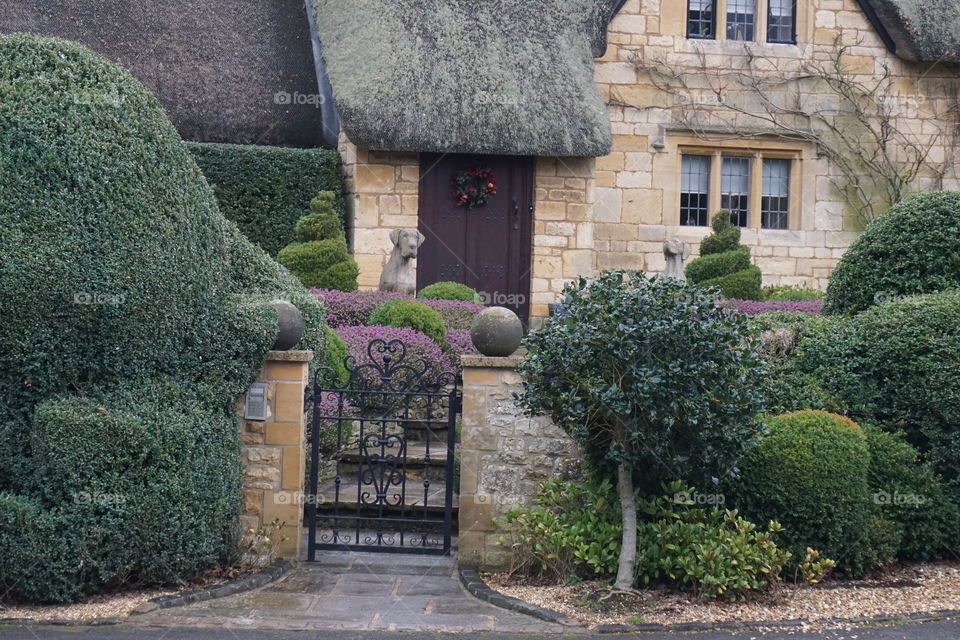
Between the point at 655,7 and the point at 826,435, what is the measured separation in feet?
35.5

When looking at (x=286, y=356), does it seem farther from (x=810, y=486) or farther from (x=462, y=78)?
(x=462, y=78)

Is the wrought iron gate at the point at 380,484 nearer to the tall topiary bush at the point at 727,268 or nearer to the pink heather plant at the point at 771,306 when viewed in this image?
the pink heather plant at the point at 771,306

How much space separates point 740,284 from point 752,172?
10.6 ft

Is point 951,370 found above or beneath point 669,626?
above

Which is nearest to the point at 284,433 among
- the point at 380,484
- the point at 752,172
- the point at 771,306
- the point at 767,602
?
the point at 380,484

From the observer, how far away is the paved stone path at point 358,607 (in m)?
5.30

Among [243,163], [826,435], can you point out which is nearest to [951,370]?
[826,435]

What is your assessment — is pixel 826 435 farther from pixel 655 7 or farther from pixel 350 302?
pixel 655 7

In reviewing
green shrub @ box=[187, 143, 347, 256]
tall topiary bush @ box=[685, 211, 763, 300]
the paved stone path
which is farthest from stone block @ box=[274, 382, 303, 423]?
tall topiary bush @ box=[685, 211, 763, 300]

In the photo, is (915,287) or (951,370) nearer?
(951,370)

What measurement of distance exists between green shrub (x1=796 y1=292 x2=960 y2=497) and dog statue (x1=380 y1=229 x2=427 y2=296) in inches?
246

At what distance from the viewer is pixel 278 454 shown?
6336 mm

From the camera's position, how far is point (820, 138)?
1581 cm

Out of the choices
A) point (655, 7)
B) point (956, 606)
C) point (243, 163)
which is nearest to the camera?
point (956, 606)
